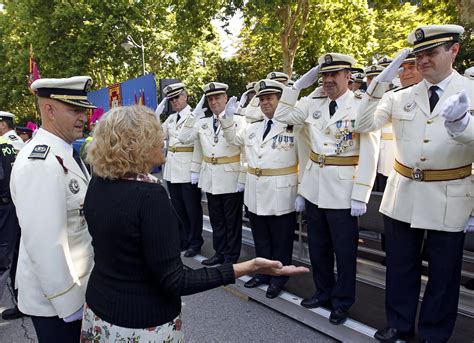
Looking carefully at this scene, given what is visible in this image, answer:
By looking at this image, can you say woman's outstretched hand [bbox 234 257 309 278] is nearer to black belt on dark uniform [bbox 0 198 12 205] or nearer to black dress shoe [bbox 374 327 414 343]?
black dress shoe [bbox 374 327 414 343]

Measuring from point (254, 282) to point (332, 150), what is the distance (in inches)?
62.1

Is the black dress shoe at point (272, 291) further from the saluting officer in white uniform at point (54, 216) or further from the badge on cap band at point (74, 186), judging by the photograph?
the badge on cap band at point (74, 186)

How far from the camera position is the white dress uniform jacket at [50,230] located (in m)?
1.69

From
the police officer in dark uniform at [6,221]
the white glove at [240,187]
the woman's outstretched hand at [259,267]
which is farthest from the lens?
the white glove at [240,187]

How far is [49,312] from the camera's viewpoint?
1807 mm

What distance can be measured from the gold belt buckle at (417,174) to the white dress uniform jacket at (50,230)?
6.61 feet

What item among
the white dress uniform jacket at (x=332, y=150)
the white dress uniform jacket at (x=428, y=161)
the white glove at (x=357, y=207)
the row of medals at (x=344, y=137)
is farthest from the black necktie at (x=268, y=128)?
the white dress uniform jacket at (x=428, y=161)

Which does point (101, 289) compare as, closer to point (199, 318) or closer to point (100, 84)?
point (199, 318)

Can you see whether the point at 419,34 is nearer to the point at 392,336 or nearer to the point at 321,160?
the point at 321,160

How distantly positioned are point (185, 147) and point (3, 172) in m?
2.16

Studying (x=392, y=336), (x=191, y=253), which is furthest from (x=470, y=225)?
(x=191, y=253)

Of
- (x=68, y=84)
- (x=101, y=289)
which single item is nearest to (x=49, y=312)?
(x=101, y=289)

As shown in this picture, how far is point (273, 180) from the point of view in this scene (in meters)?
3.81

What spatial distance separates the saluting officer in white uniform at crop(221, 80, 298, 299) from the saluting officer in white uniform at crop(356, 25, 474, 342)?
1072 mm
